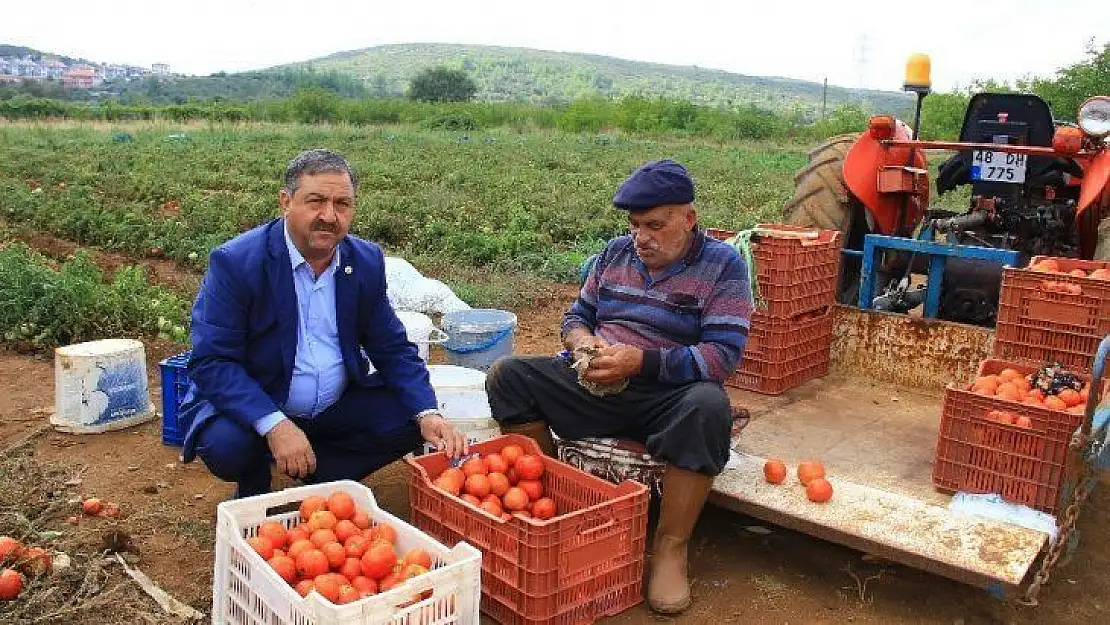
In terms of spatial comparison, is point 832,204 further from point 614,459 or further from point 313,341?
point 313,341

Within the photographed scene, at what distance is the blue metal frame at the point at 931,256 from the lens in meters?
4.55

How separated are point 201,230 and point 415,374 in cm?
750

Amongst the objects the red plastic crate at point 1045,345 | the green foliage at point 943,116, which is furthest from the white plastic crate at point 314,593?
the green foliage at point 943,116

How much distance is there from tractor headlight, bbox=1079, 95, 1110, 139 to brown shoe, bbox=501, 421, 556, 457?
3484mm

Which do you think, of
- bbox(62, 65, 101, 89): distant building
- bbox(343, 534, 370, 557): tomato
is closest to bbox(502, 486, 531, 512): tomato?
bbox(343, 534, 370, 557): tomato

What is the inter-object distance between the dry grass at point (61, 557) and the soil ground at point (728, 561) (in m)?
0.02

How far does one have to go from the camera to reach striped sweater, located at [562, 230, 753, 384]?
337 centimetres

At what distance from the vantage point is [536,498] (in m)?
3.31

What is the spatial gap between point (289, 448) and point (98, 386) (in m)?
1.97

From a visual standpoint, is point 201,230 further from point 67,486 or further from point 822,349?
point 822,349

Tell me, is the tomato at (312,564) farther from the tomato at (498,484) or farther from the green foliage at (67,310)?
the green foliage at (67,310)

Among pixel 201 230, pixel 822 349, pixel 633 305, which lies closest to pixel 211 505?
pixel 633 305

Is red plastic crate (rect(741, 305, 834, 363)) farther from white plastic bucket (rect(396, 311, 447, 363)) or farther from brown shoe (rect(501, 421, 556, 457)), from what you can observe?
white plastic bucket (rect(396, 311, 447, 363))

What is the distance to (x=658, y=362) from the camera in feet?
11.0
